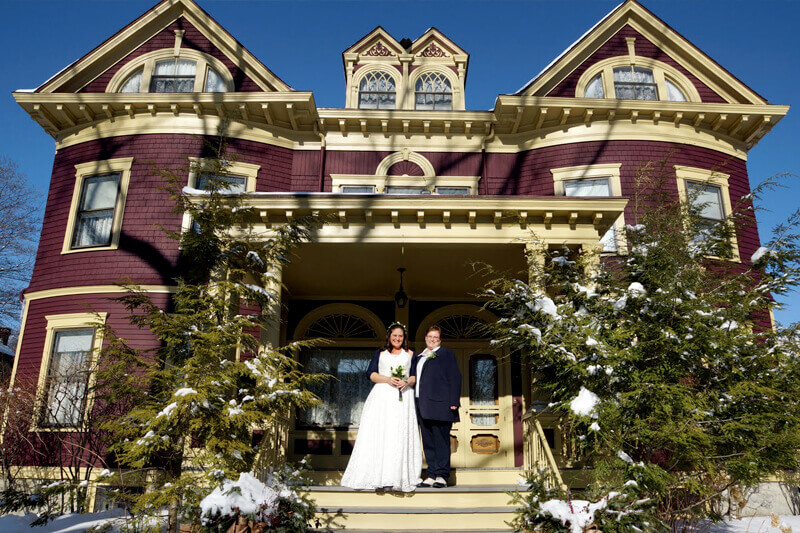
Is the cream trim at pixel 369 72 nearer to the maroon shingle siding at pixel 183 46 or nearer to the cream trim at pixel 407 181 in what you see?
the cream trim at pixel 407 181

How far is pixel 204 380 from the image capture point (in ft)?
18.9

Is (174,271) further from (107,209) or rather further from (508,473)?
(508,473)

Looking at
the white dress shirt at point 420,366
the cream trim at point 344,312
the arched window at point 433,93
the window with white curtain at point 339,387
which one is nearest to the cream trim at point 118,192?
the cream trim at point 344,312

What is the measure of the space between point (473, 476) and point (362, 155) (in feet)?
21.9

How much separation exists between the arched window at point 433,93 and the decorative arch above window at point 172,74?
396 cm

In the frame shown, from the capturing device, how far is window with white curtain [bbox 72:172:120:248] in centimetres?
1133

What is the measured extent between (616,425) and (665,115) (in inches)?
315

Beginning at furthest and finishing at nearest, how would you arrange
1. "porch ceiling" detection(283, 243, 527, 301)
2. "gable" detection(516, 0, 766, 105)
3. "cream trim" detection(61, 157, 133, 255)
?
"gable" detection(516, 0, 766, 105) < "cream trim" detection(61, 157, 133, 255) < "porch ceiling" detection(283, 243, 527, 301)

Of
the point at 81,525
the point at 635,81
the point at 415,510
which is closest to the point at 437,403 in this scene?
the point at 415,510

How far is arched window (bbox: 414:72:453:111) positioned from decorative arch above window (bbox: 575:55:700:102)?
2704 millimetres

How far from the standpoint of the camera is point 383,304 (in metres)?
11.0

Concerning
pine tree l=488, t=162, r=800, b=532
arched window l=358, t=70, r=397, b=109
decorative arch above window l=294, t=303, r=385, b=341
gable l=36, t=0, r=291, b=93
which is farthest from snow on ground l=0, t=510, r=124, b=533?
arched window l=358, t=70, r=397, b=109

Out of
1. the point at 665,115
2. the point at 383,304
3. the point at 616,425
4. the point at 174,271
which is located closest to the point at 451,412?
the point at 616,425

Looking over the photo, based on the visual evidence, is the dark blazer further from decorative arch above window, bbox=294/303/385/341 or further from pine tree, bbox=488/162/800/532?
decorative arch above window, bbox=294/303/385/341
